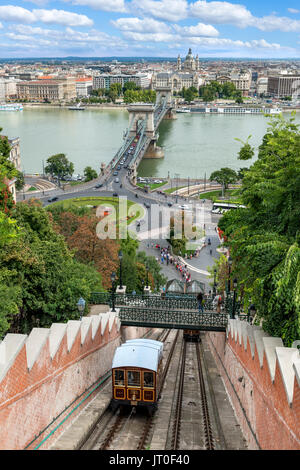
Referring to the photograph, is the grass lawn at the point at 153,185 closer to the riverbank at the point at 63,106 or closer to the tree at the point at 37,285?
the tree at the point at 37,285

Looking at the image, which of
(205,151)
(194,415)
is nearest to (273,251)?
(194,415)

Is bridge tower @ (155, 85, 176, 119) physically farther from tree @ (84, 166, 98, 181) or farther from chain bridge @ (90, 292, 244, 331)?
chain bridge @ (90, 292, 244, 331)

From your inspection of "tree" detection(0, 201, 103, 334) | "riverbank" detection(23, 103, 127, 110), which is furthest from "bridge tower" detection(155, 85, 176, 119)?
"tree" detection(0, 201, 103, 334)

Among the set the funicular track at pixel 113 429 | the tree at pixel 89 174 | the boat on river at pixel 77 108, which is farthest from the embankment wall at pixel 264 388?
the boat on river at pixel 77 108

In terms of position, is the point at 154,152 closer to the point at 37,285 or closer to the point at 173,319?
the point at 173,319

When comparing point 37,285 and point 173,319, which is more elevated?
point 37,285

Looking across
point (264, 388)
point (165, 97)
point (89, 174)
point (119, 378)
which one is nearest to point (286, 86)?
point (165, 97)
